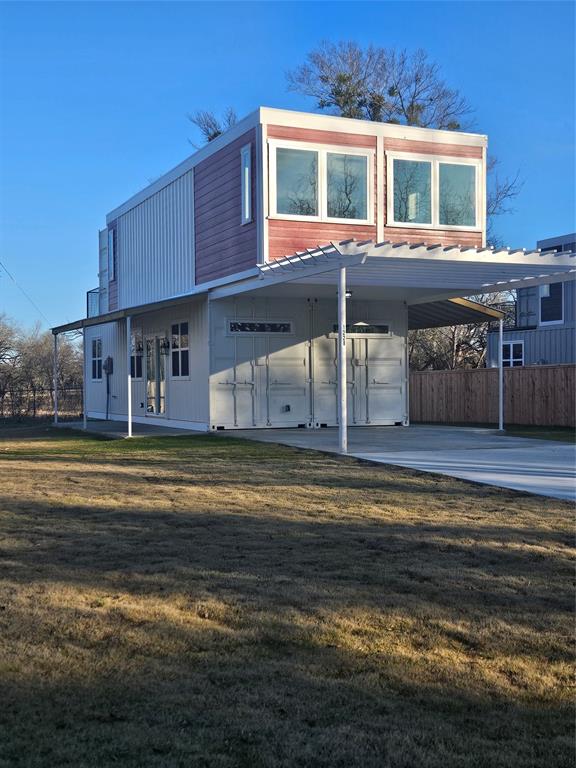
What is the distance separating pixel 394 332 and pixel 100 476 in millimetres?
10477

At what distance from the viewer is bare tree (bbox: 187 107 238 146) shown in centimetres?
3141

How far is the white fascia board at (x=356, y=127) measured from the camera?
15.4 meters

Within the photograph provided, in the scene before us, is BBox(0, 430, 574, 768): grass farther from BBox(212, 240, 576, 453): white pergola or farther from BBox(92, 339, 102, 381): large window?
BBox(92, 339, 102, 381): large window

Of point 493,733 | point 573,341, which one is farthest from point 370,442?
point 573,341

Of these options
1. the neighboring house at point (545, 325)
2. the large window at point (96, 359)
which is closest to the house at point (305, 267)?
the large window at point (96, 359)

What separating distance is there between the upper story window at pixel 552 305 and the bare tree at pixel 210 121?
1378 cm

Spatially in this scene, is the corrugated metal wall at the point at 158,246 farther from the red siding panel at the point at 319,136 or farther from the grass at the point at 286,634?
the grass at the point at 286,634

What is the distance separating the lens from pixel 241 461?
1134 centimetres

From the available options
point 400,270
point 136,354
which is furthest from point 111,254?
point 400,270

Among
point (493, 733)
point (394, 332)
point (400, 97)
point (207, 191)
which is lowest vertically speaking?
point (493, 733)

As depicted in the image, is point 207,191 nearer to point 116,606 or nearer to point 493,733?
point 116,606

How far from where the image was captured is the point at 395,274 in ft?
47.7

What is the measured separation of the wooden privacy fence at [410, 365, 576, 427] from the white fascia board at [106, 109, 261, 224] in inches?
373

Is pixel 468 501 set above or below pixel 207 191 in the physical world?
below
